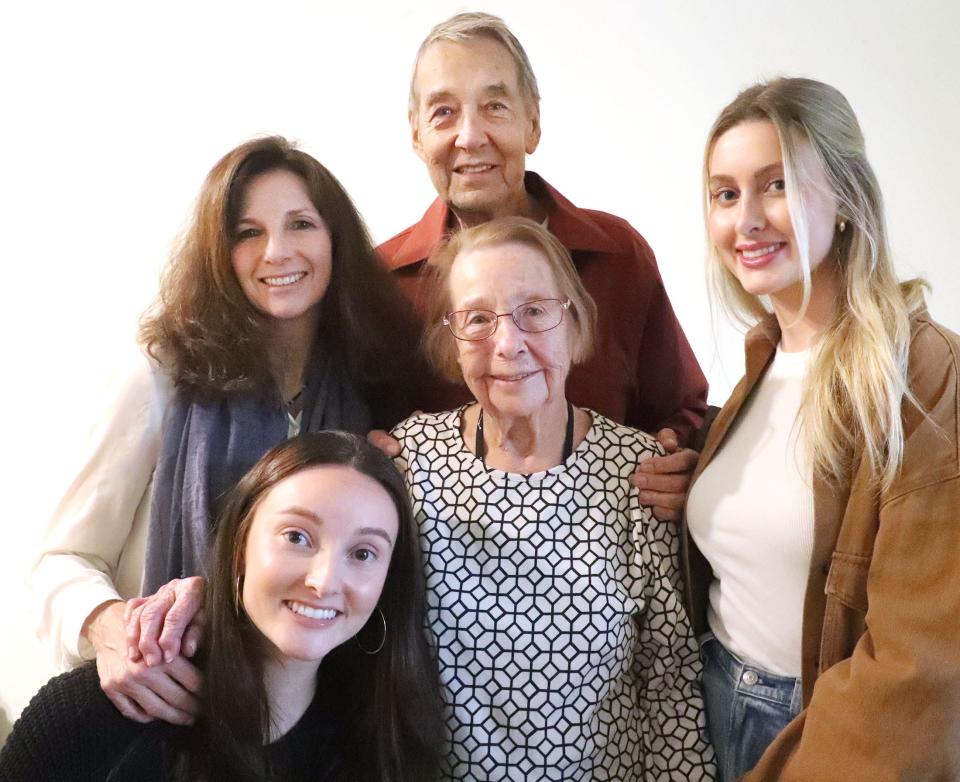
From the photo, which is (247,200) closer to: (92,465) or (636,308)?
(92,465)

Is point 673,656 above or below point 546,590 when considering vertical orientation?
below

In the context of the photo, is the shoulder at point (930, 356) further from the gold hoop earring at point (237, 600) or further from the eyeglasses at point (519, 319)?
the gold hoop earring at point (237, 600)

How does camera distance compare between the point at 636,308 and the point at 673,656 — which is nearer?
the point at 673,656

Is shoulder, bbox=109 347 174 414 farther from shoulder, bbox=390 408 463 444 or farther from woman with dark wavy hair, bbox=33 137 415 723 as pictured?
shoulder, bbox=390 408 463 444

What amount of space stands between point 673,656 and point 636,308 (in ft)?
2.87

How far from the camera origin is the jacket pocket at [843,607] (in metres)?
1.38

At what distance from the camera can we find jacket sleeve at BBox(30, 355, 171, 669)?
173cm

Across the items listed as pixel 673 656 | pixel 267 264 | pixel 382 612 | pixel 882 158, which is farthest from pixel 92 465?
pixel 882 158

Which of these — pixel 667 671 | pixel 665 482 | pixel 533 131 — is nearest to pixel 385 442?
pixel 665 482

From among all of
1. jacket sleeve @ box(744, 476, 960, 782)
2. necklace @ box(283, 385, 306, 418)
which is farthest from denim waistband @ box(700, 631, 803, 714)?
necklace @ box(283, 385, 306, 418)

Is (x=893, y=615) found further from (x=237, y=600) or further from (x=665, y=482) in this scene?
(x=237, y=600)

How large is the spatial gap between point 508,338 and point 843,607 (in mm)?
696

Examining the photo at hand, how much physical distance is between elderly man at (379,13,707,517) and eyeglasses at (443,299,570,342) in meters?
0.37

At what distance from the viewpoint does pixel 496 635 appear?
1.56 metres
